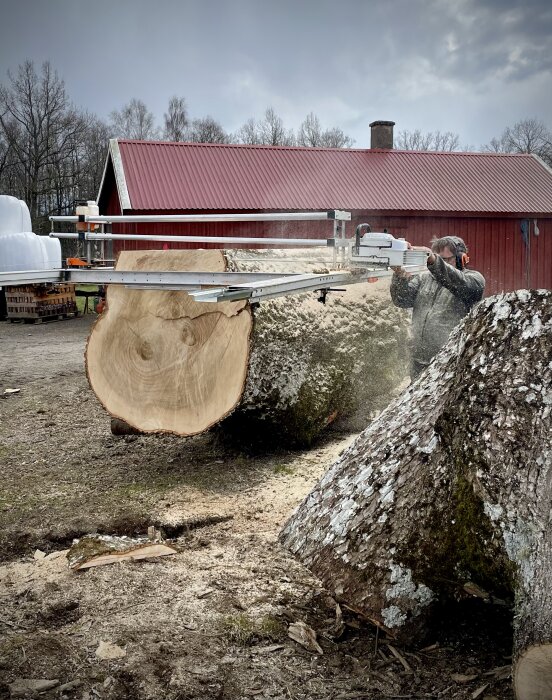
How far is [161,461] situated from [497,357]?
11.6 feet

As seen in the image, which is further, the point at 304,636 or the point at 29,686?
the point at 304,636

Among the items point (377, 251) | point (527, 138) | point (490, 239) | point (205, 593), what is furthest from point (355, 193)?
point (527, 138)

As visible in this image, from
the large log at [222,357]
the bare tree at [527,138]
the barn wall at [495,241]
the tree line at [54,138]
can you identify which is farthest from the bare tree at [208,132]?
the large log at [222,357]

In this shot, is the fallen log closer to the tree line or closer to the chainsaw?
the chainsaw

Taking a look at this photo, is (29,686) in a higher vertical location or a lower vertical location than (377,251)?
lower

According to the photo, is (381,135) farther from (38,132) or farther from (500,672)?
(38,132)

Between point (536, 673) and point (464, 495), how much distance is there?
72cm

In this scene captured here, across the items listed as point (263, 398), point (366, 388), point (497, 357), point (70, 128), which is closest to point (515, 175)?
point (366, 388)

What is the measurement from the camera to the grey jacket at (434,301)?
5.34m

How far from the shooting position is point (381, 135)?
1938 cm

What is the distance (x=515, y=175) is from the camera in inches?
731

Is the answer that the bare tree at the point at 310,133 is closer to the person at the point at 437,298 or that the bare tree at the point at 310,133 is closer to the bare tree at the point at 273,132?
the bare tree at the point at 273,132

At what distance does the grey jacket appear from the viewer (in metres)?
5.34

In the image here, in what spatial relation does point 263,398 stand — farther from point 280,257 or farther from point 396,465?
point 396,465
